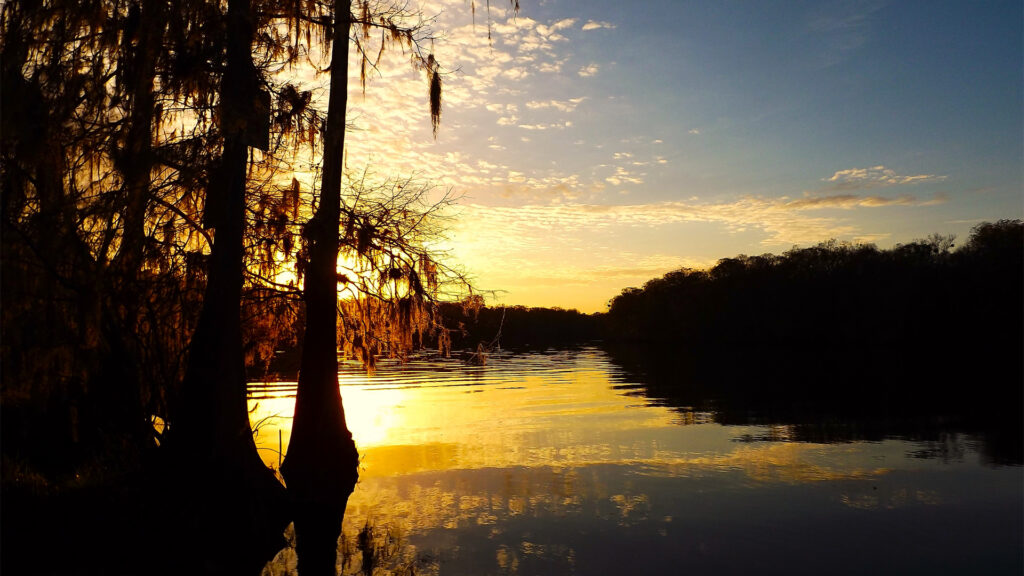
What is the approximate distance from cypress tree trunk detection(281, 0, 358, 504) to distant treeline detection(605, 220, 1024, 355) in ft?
205

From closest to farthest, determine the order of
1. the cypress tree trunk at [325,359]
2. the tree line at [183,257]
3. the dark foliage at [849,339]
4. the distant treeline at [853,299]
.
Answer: the tree line at [183,257] < the cypress tree trunk at [325,359] < the dark foliage at [849,339] < the distant treeline at [853,299]

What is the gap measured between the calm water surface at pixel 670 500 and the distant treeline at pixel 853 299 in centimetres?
5463

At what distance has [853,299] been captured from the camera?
78.8 meters

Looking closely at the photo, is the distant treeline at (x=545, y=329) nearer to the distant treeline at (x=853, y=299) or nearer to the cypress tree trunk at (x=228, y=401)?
the distant treeline at (x=853, y=299)

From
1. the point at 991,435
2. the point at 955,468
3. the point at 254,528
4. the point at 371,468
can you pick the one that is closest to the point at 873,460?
the point at 955,468

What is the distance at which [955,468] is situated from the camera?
12.5 metres

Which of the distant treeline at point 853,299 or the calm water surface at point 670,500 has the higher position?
the distant treeline at point 853,299

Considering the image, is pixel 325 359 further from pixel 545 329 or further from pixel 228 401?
pixel 545 329

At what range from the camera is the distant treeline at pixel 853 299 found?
6338 centimetres

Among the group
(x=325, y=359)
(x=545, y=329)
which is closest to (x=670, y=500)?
(x=325, y=359)

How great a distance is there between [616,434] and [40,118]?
552 inches

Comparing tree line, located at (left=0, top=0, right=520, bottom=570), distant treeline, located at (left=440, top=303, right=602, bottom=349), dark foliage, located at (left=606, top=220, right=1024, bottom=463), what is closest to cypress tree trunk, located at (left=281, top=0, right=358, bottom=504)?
tree line, located at (left=0, top=0, right=520, bottom=570)

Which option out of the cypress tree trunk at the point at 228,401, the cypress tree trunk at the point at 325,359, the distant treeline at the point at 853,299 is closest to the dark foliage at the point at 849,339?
the distant treeline at the point at 853,299

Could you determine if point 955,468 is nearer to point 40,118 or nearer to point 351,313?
point 351,313
